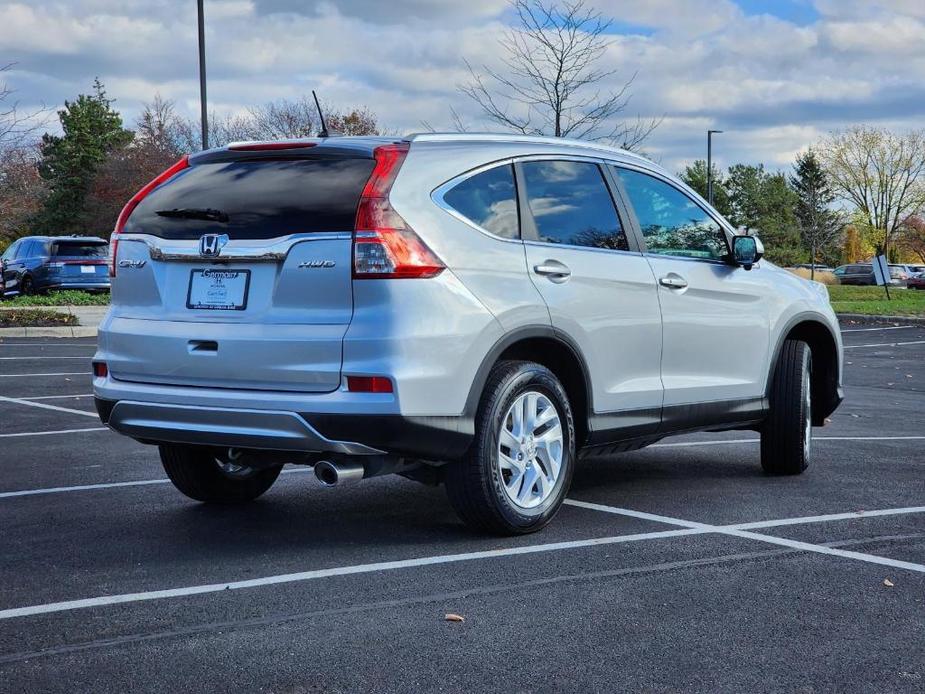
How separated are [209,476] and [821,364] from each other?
13.4 ft

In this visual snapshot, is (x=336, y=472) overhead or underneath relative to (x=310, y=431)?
underneath

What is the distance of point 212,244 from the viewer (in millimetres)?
5320

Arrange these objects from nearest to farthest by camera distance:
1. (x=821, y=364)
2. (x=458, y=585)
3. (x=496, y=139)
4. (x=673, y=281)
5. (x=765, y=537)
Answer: (x=458, y=585)
(x=765, y=537)
(x=496, y=139)
(x=673, y=281)
(x=821, y=364)

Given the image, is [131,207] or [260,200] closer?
[260,200]

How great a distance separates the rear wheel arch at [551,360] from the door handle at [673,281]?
0.85m

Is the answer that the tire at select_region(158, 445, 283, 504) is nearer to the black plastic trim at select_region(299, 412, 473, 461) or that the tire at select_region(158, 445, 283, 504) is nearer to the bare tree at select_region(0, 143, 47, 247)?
the black plastic trim at select_region(299, 412, 473, 461)

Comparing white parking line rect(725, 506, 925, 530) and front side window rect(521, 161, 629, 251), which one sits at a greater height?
front side window rect(521, 161, 629, 251)

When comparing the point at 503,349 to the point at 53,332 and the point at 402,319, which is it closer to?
the point at 402,319

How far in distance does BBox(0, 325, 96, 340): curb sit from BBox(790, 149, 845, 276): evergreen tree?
6011cm

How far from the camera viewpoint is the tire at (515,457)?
5414mm

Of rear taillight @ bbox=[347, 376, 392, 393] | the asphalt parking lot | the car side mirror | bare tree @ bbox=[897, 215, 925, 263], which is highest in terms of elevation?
bare tree @ bbox=[897, 215, 925, 263]

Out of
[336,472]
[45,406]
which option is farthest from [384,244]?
[45,406]

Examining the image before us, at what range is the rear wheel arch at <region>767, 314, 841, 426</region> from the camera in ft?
25.8

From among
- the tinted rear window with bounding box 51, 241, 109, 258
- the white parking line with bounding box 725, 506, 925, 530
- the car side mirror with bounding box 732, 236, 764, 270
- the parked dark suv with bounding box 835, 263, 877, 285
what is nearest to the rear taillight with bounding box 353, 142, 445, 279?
the white parking line with bounding box 725, 506, 925, 530
